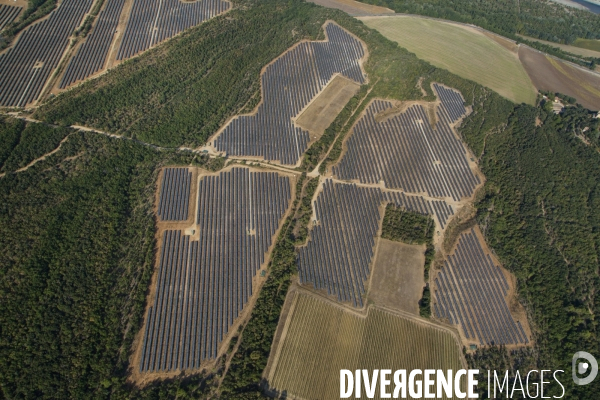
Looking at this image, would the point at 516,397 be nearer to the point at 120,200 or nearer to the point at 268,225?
the point at 268,225

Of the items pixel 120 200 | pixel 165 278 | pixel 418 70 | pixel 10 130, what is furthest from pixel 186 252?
pixel 418 70

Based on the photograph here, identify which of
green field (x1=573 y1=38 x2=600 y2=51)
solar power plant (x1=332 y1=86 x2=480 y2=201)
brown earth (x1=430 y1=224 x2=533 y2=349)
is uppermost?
green field (x1=573 y1=38 x2=600 y2=51)

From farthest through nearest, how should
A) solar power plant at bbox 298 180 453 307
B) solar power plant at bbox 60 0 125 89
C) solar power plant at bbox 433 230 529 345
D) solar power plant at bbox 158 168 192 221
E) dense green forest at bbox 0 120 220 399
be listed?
1. solar power plant at bbox 60 0 125 89
2. solar power plant at bbox 158 168 192 221
3. solar power plant at bbox 298 180 453 307
4. solar power plant at bbox 433 230 529 345
5. dense green forest at bbox 0 120 220 399

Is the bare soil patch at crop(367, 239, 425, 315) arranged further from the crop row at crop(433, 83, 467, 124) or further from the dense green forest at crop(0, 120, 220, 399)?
the dense green forest at crop(0, 120, 220, 399)

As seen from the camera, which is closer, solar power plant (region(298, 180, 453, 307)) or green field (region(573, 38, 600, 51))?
solar power plant (region(298, 180, 453, 307))

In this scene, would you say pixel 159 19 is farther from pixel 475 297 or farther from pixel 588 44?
pixel 588 44

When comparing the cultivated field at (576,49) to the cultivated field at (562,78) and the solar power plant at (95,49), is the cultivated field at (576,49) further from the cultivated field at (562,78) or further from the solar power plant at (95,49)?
the solar power plant at (95,49)

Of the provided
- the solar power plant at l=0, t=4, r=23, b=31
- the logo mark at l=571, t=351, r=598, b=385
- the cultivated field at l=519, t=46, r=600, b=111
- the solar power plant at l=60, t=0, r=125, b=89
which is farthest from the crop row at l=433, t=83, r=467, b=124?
the solar power plant at l=0, t=4, r=23, b=31
